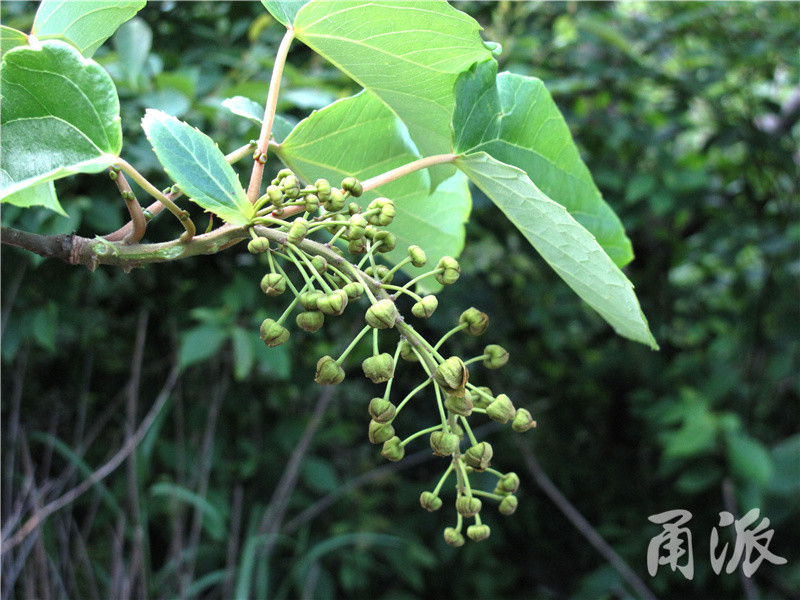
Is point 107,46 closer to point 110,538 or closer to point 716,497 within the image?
point 110,538

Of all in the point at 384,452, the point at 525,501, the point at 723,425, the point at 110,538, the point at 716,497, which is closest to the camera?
the point at 384,452

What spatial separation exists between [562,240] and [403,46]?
18 centimetres

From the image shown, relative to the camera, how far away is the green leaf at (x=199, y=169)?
0.39 meters

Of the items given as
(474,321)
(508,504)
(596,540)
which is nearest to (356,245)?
(474,321)

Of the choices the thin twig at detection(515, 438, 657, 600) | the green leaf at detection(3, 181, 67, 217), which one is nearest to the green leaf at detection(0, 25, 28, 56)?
the green leaf at detection(3, 181, 67, 217)

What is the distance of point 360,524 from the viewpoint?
1811 millimetres

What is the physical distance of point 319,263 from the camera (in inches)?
16.2

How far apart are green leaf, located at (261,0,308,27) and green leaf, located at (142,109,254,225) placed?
0.14 metres

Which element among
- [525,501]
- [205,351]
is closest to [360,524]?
[525,501]

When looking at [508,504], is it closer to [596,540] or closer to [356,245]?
[356,245]

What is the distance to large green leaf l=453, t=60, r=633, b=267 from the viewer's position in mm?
514

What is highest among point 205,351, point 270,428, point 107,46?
point 107,46

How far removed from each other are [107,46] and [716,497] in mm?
1875

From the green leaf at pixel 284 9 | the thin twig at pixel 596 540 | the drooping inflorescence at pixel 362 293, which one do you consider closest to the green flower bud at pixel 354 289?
the drooping inflorescence at pixel 362 293
